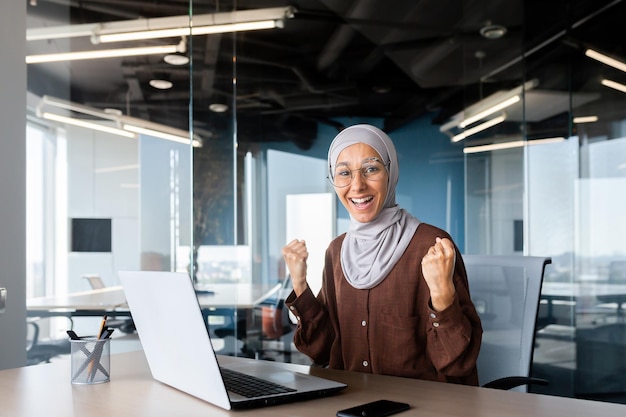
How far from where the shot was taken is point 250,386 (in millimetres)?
1321

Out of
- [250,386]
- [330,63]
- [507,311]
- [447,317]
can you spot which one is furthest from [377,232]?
[330,63]

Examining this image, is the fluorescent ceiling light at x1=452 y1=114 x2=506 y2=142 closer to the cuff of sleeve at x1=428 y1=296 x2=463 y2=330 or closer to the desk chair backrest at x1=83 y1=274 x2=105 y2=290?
Result: the desk chair backrest at x1=83 y1=274 x2=105 y2=290

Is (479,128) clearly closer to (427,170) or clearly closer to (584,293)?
(427,170)

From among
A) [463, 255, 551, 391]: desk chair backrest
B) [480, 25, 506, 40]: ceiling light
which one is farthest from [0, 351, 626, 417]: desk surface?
[480, 25, 506, 40]: ceiling light

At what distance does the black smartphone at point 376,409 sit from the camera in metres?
1.15

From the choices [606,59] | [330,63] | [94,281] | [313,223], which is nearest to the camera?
[606,59]

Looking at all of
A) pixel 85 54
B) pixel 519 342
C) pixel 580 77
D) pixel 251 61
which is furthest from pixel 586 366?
pixel 85 54

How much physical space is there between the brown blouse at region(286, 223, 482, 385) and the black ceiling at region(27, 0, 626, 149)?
2364 millimetres

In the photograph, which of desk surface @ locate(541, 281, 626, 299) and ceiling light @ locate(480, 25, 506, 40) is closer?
desk surface @ locate(541, 281, 626, 299)

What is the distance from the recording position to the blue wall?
4.21m

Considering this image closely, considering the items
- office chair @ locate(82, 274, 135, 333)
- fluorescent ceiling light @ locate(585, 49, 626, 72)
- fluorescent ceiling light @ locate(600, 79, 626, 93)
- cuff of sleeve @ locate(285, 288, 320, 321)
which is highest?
fluorescent ceiling light @ locate(585, 49, 626, 72)

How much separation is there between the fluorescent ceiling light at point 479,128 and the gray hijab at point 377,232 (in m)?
2.23

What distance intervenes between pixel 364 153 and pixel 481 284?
2.27 feet

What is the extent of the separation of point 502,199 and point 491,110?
55 cm
